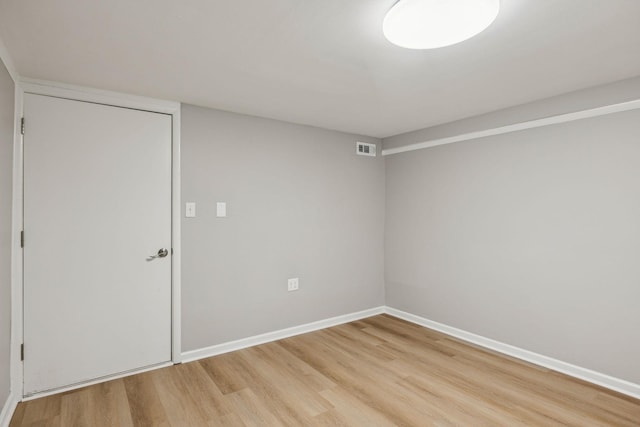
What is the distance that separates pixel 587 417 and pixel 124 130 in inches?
153

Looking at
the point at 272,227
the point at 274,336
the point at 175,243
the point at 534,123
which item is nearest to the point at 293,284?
the point at 274,336

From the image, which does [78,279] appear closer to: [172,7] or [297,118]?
[172,7]

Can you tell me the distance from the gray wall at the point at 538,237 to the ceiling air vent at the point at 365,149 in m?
0.48

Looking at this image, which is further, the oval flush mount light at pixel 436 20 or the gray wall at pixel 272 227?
the gray wall at pixel 272 227

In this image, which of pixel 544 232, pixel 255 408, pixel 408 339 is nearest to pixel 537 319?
pixel 544 232

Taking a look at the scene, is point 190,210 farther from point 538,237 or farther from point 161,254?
point 538,237

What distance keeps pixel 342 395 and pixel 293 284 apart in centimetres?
139

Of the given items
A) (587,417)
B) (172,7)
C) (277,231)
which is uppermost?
(172,7)

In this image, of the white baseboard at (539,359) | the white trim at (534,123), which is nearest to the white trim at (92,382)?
the white baseboard at (539,359)

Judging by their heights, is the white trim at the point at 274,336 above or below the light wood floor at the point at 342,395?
above

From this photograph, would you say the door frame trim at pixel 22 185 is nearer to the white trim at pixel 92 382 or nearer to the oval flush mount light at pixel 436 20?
the white trim at pixel 92 382

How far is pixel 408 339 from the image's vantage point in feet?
11.4

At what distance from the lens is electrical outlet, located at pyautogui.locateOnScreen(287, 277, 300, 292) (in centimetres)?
360

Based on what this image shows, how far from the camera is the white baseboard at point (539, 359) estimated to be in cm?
247
